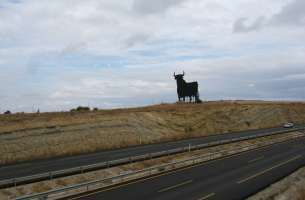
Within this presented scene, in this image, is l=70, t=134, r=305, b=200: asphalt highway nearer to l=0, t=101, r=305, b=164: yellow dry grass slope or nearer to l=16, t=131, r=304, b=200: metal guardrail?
l=16, t=131, r=304, b=200: metal guardrail

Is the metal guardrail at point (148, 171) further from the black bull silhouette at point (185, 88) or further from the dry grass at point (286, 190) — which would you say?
the black bull silhouette at point (185, 88)

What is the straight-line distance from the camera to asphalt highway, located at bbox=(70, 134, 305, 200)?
22984 millimetres

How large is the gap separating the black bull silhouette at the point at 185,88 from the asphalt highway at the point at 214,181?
50.2 m

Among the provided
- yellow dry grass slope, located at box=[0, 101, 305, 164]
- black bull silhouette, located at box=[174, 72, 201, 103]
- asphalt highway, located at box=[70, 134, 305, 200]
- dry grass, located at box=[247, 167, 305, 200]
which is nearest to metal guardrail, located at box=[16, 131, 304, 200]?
asphalt highway, located at box=[70, 134, 305, 200]

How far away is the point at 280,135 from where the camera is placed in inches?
2672

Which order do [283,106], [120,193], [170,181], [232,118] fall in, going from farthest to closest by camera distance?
[283,106] < [232,118] < [170,181] < [120,193]

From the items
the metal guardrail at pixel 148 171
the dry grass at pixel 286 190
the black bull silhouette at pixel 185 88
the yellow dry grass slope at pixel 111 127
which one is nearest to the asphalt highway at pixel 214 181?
the dry grass at pixel 286 190

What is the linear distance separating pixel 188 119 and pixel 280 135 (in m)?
17.6

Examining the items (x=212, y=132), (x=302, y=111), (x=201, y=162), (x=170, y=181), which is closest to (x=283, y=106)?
(x=302, y=111)

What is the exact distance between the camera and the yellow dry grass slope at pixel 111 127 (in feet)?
153

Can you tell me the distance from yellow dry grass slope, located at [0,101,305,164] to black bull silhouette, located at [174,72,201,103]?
4.37m

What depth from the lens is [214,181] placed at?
2775 centimetres

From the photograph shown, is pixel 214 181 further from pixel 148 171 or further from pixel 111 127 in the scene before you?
pixel 111 127

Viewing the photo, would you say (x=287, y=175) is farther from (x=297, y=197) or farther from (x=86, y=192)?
(x=86, y=192)
